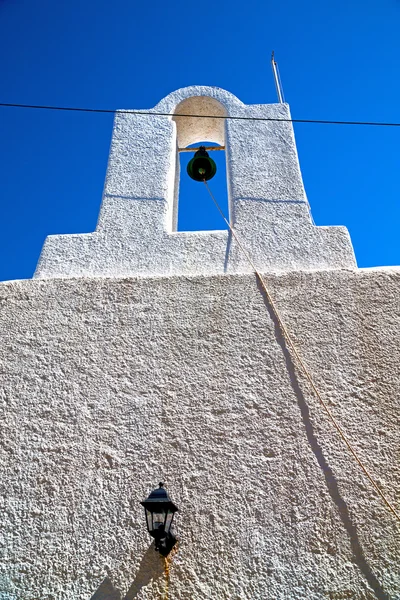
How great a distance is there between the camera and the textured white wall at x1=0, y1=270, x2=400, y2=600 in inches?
81.2

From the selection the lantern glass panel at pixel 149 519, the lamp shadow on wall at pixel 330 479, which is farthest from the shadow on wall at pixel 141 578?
the lamp shadow on wall at pixel 330 479

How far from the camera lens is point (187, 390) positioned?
2504 millimetres

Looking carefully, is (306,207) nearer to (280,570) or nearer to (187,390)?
(187,390)

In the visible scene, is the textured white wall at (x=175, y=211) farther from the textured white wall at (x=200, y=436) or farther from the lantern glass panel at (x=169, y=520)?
the lantern glass panel at (x=169, y=520)

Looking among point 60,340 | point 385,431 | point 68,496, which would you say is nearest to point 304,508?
point 385,431

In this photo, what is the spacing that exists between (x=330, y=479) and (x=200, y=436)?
663 mm

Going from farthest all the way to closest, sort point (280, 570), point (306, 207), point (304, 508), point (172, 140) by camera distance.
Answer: point (172, 140)
point (306, 207)
point (304, 508)
point (280, 570)

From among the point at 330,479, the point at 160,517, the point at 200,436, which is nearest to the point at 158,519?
the point at 160,517

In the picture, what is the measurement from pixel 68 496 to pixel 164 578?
594mm

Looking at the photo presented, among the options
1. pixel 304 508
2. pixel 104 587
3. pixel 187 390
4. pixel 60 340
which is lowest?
pixel 104 587

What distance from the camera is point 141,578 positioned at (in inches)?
80.7

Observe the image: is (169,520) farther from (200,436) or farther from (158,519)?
(200,436)

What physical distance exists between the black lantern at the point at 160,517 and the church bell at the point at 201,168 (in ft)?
8.06

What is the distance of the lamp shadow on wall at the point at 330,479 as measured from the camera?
6.59 feet
